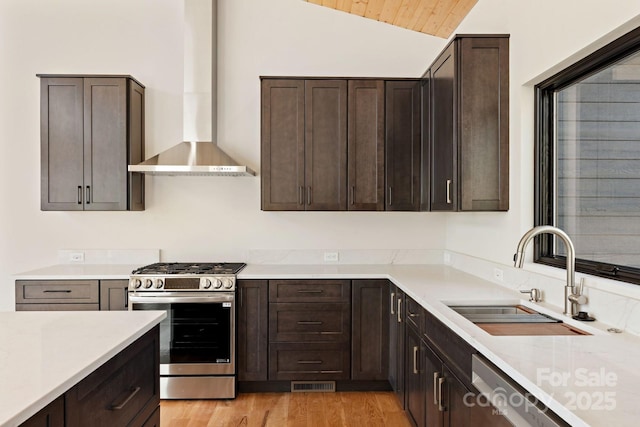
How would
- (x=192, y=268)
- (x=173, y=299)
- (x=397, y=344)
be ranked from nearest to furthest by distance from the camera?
(x=397, y=344), (x=173, y=299), (x=192, y=268)

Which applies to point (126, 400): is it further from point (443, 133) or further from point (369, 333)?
point (443, 133)

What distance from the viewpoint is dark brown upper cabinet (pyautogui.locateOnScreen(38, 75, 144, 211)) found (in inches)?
136

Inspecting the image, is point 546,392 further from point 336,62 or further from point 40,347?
point 336,62

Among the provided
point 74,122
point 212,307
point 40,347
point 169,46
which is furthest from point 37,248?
point 40,347

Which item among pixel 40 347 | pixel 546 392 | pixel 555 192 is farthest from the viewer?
pixel 555 192

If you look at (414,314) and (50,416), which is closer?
(50,416)

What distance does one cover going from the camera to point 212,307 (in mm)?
3178

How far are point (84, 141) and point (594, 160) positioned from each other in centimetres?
362

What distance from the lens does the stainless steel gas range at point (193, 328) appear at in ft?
10.4

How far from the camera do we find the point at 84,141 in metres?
3.47

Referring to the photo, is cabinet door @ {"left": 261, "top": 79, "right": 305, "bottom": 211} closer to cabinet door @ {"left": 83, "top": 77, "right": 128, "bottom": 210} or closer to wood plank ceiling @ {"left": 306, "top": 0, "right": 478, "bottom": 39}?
wood plank ceiling @ {"left": 306, "top": 0, "right": 478, "bottom": 39}

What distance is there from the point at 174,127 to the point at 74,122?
2.61ft

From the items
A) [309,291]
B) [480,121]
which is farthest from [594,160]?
[309,291]

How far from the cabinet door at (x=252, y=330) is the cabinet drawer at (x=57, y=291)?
3.67 ft
